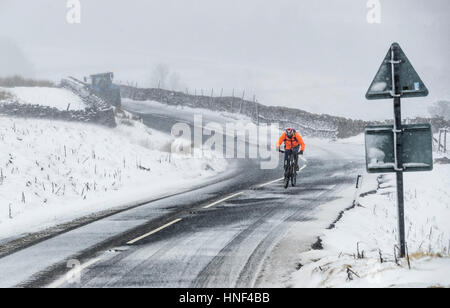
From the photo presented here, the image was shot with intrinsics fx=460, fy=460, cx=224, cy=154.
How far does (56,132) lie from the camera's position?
18.4 meters

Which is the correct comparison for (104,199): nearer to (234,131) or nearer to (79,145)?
(79,145)

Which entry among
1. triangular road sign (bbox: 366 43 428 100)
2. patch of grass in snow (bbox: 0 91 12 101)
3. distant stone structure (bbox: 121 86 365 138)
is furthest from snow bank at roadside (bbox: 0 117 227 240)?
distant stone structure (bbox: 121 86 365 138)

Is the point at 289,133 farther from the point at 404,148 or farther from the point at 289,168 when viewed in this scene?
the point at 404,148

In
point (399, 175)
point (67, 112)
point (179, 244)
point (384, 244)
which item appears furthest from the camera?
point (67, 112)

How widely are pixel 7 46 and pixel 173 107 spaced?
13575cm

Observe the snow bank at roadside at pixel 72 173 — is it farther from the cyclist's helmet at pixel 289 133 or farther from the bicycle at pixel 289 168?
the cyclist's helmet at pixel 289 133

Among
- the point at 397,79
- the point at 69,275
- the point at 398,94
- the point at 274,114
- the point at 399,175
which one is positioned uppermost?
the point at 274,114

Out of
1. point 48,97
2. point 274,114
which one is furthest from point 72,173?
point 274,114

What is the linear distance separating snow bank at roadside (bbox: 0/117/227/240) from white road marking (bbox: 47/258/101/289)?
3.28m

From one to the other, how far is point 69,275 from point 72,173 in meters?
9.94

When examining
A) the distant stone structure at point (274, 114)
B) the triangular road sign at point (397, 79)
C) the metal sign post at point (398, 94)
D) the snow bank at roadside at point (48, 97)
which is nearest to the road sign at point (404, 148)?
the metal sign post at point (398, 94)

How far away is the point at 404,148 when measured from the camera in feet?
18.7

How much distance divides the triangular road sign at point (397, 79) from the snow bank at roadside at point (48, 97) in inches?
952

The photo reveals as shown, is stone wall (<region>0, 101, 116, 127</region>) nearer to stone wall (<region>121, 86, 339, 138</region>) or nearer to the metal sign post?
the metal sign post
